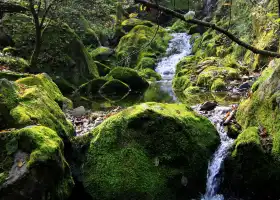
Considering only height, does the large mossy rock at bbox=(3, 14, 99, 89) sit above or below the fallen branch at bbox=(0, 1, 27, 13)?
below

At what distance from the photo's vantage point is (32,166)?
14.9 feet

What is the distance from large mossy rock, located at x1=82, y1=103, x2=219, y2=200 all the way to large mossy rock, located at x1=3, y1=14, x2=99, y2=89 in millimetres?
12291

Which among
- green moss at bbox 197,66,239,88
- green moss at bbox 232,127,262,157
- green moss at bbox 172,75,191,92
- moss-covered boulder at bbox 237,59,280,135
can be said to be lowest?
green moss at bbox 172,75,191,92

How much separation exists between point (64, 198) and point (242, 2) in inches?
688

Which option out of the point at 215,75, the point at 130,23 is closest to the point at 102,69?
the point at 215,75

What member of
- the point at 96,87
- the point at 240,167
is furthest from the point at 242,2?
the point at 240,167

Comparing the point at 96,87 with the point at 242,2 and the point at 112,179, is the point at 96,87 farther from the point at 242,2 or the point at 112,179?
the point at 112,179

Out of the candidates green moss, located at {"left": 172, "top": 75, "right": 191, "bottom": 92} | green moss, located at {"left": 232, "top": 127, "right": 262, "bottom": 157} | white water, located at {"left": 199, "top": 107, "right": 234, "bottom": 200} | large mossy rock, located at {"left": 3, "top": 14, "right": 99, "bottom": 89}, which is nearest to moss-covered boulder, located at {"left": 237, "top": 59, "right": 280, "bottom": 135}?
green moss, located at {"left": 232, "top": 127, "right": 262, "bottom": 157}

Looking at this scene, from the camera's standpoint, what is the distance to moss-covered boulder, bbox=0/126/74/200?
4473 millimetres

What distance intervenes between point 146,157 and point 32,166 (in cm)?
228

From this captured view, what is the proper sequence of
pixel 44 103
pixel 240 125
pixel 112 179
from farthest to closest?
pixel 240 125, pixel 44 103, pixel 112 179

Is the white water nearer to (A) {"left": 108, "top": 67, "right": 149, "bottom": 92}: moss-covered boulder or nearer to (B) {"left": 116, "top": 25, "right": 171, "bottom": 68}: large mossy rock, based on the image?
(A) {"left": 108, "top": 67, "right": 149, "bottom": 92}: moss-covered boulder

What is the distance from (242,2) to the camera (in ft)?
62.2

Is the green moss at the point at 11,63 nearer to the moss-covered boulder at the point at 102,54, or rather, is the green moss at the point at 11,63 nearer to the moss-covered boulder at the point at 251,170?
the moss-covered boulder at the point at 251,170
